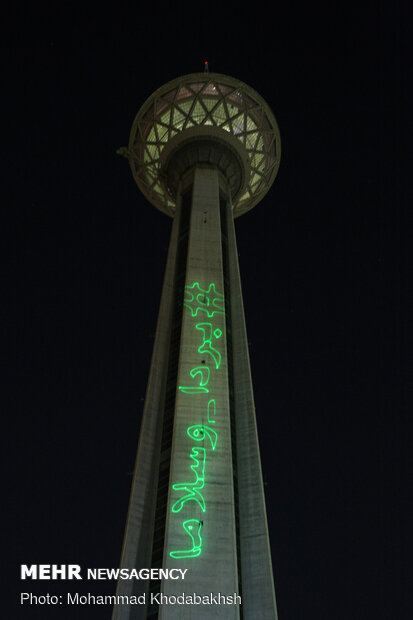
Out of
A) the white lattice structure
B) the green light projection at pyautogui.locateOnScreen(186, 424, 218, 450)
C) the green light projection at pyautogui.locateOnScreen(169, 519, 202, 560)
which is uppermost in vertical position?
the white lattice structure

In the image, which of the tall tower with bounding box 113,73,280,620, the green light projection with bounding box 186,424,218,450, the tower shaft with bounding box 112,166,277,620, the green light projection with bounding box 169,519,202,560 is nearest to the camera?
the green light projection with bounding box 169,519,202,560

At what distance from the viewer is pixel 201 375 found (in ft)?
109

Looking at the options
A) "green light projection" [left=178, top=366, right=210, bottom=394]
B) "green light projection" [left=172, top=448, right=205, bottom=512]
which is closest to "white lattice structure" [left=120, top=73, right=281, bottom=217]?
"green light projection" [left=178, top=366, right=210, bottom=394]

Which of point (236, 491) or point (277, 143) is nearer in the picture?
point (236, 491)

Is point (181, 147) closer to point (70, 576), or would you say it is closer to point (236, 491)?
point (236, 491)

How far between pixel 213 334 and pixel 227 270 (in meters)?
7.66

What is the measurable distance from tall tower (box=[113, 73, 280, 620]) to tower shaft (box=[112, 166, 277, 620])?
0.06m

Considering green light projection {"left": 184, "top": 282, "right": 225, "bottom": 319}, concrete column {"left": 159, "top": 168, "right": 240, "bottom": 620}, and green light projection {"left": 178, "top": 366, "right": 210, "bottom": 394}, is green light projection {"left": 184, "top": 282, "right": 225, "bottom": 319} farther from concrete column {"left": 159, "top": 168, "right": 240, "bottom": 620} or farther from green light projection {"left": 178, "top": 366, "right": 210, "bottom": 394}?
green light projection {"left": 178, "top": 366, "right": 210, "bottom": 394}

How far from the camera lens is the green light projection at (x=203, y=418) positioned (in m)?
27.0

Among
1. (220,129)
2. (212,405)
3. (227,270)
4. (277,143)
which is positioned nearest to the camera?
(212,405)

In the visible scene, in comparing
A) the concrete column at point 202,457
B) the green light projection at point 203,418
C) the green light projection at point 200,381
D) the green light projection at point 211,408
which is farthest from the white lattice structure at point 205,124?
the green light projection at point 211,408

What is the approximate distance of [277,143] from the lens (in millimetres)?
52312

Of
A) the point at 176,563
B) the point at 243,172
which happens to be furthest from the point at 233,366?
the point at 243,172

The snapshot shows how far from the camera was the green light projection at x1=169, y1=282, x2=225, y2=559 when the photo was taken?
88.7 ft
